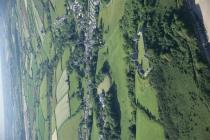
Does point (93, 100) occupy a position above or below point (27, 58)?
below

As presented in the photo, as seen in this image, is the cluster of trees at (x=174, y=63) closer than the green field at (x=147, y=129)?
Yes

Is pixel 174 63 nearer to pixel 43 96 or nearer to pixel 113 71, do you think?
pixel 113 71

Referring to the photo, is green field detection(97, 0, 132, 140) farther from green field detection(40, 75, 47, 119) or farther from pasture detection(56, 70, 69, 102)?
green field detection(40, 75, 47, 119)

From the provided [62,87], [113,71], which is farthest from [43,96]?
[113,71]

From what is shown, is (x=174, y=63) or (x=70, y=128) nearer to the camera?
(x=174, y=63)

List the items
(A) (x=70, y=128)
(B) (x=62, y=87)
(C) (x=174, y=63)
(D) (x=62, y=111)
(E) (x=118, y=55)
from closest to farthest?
(C) (x=174, y=63) < (E) (x=118, y=55) < (A) (x=70, y=128) < (D) (x=62, y=111) < (B) (x=62, y=87)

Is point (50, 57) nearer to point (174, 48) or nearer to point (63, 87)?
point (63, 87)

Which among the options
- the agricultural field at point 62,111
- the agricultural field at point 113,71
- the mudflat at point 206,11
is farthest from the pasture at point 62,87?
the mudflat at point 206,11

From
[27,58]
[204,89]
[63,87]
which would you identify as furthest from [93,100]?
[27,58]

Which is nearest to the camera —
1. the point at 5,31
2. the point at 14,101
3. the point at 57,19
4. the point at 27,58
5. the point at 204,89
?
the point at 204,89

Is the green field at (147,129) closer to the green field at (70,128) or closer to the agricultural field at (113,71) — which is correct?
the agricultural field at (113,71)

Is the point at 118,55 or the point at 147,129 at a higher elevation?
the point at 118,55
